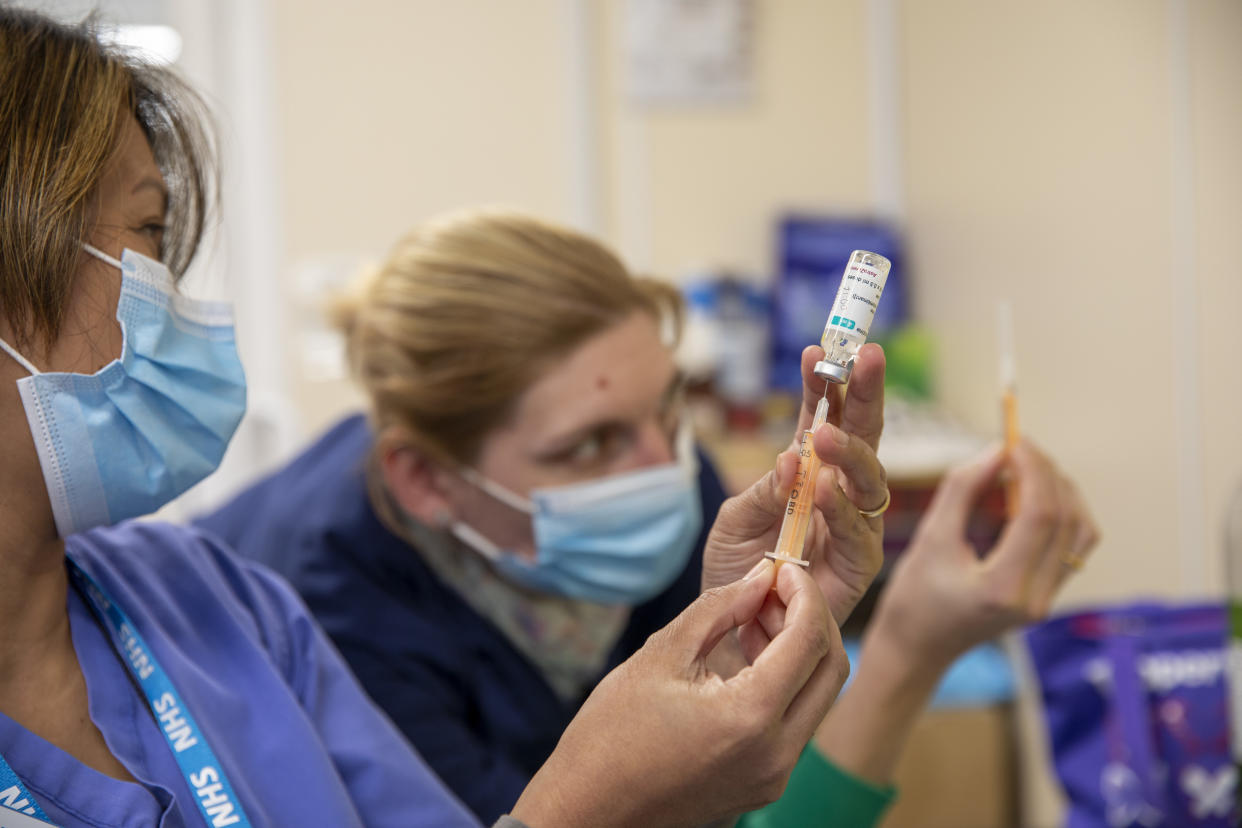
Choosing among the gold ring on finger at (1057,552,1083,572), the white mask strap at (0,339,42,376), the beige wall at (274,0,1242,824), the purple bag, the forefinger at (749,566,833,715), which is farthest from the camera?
the beige wall at (274,0,1242,824)

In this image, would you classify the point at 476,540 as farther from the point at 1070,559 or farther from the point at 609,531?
the point at 1070,559

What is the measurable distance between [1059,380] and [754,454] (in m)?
0.65

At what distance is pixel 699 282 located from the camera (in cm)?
255

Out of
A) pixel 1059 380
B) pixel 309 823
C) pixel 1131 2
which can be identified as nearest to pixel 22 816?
pixel 309 823

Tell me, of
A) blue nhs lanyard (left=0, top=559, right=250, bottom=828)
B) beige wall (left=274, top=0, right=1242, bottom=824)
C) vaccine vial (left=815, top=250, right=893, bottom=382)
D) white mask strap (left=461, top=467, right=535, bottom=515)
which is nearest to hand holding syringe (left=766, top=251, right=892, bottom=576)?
vaccine vial (left=815, top=250, right=893, bottom=382)

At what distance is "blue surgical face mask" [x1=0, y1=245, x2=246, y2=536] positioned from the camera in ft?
2.19

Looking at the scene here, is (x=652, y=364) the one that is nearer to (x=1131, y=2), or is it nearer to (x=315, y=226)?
(x=1131, y=2)

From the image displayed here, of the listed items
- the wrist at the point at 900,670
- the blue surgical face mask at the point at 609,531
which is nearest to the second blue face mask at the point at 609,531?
the blue surgical face mask at the point at 609,531

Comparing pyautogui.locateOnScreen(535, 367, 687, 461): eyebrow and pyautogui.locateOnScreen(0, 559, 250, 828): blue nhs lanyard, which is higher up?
pyautogui.locateOnScreen(535, 367, 687, 461): eyebrow

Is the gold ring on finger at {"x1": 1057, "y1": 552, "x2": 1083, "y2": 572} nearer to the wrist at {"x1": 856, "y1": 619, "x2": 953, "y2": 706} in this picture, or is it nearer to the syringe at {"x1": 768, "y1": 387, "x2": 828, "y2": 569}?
the wrist at {"x1": 856, "y1": 619, "x2": 953, "y2": 706}

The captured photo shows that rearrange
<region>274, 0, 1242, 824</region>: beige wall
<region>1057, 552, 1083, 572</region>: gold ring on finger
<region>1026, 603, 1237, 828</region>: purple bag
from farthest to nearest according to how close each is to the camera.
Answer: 1. <region>274, 0, 1242, 824</region>: beige wall
2. <region>1026, 603, 1237, 828</region>: purple bag
3. <region>1057, 552, 1083, 572</region>: gold ring on finger

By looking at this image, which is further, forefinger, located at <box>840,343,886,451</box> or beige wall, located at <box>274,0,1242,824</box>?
beige wall, located at <box>274,0,1242,824</box>

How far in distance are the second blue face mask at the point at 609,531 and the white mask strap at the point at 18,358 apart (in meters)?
0.52

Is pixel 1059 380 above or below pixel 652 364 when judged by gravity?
below
